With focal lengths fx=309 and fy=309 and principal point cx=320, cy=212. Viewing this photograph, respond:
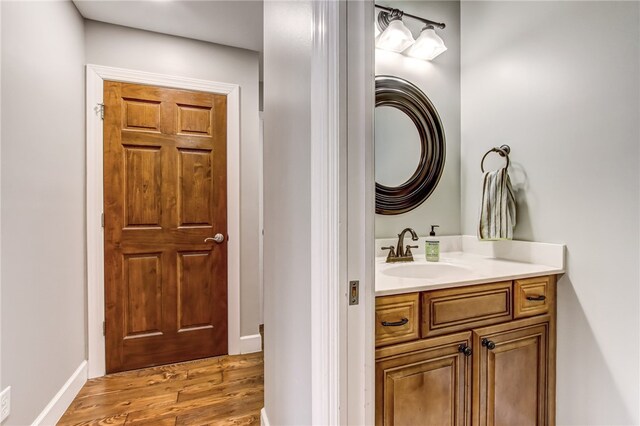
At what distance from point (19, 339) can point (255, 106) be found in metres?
1.96

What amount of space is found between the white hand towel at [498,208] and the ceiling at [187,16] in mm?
1745

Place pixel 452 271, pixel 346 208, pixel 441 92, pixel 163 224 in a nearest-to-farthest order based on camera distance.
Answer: pixel 346 208 < pixel 452 271 < pixel 441 92 < pixel 163 224

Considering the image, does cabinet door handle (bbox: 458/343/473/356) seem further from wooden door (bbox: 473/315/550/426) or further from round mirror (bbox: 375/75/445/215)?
round mirror (bbox: 375/75/445/215)

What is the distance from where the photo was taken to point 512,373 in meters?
1.26

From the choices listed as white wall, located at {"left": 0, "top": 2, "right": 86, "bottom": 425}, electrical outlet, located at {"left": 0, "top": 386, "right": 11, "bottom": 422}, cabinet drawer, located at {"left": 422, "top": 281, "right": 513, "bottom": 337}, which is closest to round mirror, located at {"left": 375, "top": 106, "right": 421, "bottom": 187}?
cabinet drawer, located at {"left": 422, "top": 281, "right": 513, "bottom": 337}

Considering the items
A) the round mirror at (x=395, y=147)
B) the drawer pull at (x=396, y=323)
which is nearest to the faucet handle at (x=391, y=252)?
the round mirror at (x=395, y=147)

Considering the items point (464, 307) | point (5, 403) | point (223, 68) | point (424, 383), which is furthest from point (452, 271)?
point (223, 68)

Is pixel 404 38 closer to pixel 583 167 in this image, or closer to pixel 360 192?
pixel 583 167

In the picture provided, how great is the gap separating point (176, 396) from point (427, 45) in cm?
255

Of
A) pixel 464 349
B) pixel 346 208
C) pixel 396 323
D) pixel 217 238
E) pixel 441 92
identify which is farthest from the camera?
pixel 217 238

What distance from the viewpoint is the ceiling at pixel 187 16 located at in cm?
190

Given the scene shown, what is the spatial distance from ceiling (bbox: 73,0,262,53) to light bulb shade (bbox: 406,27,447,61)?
100cm

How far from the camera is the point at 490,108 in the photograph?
5.75ft

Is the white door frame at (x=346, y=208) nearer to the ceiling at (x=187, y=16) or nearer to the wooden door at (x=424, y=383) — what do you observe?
the wooden door at (x=424, y=383)
